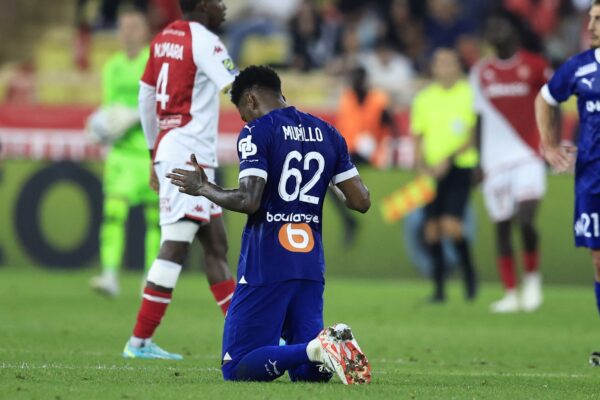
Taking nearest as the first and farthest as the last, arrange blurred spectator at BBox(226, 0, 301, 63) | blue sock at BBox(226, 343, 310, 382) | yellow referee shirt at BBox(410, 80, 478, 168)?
blue sock at BBox(226, 343, 310, 382), yellow referee shirt at BBox(410, 80, 478, 168), blurred spectator at BBox(226, 0, 301, 63)

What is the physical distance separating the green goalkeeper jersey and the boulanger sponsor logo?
6512mm

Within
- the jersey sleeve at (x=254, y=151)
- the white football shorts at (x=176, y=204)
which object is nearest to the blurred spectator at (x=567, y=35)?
the white football shorts at (x=176, y=204)

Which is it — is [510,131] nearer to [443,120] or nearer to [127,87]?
[443,120]

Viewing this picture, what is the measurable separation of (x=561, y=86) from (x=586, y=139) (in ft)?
1.27

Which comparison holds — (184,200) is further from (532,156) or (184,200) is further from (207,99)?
(532,156)

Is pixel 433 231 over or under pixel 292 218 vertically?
under

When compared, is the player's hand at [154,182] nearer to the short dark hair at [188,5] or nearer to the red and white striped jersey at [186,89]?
the red and white striped jersey at [186,89]

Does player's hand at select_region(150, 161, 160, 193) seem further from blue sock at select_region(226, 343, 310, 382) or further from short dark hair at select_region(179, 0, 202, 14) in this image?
blue sock at select_region(226, 343, 310, 382)

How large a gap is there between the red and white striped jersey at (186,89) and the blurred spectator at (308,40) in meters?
12.4

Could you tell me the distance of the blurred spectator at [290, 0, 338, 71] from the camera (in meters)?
21.5

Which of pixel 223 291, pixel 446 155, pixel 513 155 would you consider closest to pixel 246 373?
pixel 223 291

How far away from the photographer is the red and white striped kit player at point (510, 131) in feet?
45.6

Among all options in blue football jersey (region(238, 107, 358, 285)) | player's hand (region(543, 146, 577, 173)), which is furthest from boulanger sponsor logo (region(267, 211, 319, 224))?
player's hand (region(543, 146, 577, 173))

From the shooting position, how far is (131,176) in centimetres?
1362
